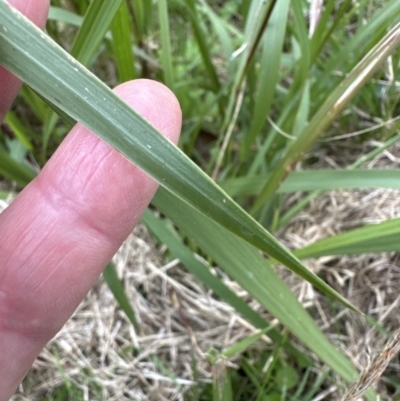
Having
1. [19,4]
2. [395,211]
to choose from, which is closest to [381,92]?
[395,211]

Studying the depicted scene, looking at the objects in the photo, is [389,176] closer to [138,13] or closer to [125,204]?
[125,204]

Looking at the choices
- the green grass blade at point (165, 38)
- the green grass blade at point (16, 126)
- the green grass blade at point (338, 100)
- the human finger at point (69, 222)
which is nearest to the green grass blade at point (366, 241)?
the green grass blade at point (338, 100)

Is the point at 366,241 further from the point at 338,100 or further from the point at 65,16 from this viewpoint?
the point at 65,16

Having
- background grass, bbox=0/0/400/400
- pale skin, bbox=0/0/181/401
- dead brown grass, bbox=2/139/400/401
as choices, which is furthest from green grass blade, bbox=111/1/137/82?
dead brown grass, bbox=2/139/400/401

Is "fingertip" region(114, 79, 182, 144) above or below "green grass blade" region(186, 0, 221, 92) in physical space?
below

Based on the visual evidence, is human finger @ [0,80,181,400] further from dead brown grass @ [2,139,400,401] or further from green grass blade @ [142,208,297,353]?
dead brown grass @ [2,139,400,401]

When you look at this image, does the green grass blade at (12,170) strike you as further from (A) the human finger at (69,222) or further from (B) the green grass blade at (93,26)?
(B) the green grass blade at (93,26)

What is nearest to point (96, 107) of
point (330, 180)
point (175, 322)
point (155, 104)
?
point (155, 104)
